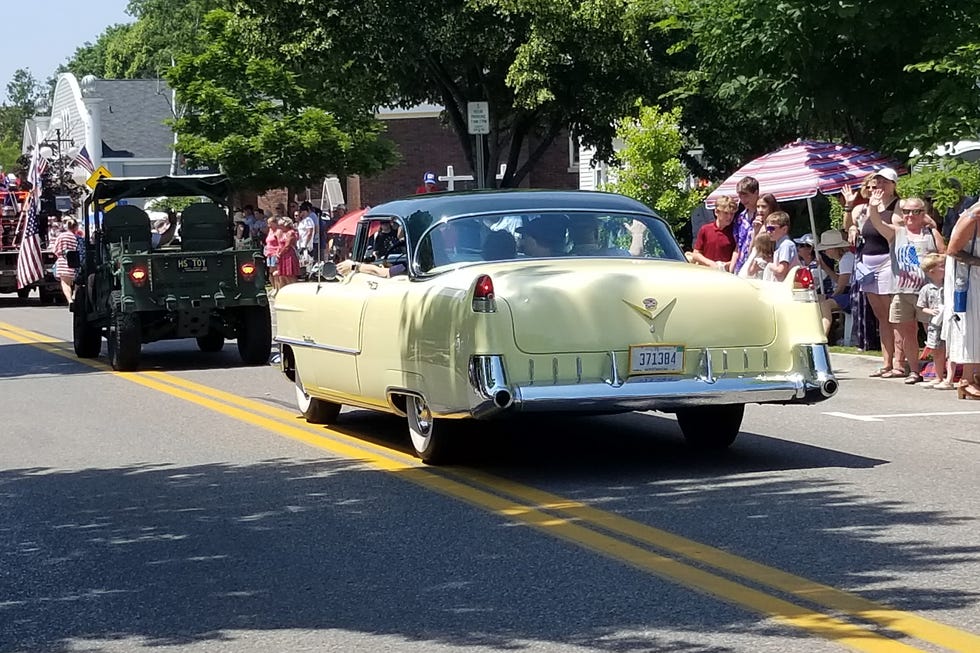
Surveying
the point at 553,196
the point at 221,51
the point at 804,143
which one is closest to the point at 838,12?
the point at 804,143

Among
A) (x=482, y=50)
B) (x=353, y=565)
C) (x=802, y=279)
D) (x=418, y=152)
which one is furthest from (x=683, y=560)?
(x=418, y=152)

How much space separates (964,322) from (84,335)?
34.9ft

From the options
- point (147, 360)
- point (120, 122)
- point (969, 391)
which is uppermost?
point (120, 122)

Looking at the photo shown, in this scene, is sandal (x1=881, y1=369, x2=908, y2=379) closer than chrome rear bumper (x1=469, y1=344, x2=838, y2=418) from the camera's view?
No

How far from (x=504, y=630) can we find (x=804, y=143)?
16.0m

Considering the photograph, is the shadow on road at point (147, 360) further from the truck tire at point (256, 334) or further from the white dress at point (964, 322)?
the white dress at point (964, 322)

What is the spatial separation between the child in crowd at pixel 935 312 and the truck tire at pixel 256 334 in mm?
6954

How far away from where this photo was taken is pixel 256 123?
4644 centimetres

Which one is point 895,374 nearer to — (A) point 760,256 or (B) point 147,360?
(A) point 760,256

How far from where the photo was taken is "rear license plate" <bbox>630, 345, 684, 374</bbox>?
9266mm

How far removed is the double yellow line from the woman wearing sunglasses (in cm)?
592

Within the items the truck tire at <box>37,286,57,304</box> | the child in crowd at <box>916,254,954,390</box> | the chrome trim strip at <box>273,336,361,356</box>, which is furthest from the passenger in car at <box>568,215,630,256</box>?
the truck tire at <box>37,286,57,304</box>

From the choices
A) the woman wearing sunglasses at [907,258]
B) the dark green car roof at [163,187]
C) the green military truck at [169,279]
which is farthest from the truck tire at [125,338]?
the woman wearing sunglasses at [907,258]

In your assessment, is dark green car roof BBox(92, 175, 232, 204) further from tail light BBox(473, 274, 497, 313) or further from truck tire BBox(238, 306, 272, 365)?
tail light BBox(473, 274, 497, 313)
